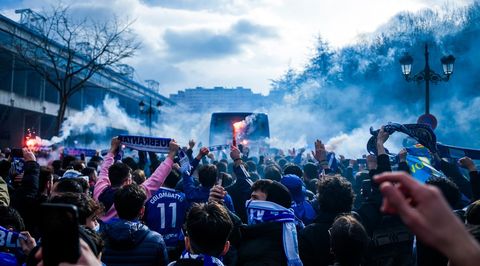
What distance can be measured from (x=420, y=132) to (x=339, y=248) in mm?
3761

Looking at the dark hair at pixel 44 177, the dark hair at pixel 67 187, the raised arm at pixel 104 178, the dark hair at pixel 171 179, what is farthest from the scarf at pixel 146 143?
the dark hair at pixel 67 187

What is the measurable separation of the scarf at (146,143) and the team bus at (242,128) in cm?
1558

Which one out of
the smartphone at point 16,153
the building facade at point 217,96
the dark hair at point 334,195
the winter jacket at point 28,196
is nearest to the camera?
the dark hair at point 334,195

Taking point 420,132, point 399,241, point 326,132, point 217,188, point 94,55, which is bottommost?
point 399,241

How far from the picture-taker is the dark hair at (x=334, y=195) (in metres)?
4.21

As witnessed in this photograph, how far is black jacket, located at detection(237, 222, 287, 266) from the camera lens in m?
3.82

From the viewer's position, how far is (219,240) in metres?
3.11

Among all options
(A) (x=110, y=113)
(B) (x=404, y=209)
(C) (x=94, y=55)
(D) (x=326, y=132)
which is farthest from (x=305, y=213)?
(A) (x=110, y=113)

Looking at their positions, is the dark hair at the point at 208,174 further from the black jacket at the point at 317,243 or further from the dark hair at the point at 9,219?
the dark hair at the point at 9,219

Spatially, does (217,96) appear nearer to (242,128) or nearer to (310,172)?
(242,128)

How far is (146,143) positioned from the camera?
6859mm

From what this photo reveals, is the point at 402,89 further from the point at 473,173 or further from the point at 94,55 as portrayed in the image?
the point at 473,173

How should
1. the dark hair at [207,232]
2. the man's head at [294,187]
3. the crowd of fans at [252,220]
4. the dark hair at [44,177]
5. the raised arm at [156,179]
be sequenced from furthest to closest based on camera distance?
the dark hair at [44,177] → the man's head at [294,187] → the raised arm at [156,179] → the dark hair at [207,232] → the crowd of fans at [252,220]

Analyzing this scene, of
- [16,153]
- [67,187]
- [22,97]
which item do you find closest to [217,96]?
[22,97]
